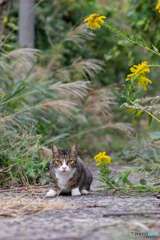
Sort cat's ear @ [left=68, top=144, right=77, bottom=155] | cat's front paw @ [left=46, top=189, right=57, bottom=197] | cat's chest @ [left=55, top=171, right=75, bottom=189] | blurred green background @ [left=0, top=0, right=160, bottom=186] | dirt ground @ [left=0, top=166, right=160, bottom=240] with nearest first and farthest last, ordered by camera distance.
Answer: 1. dirt ground @ [left=0, top=166, right=160, bottom=240]
2. cat's front paw @ [left=46, top=189, right=57, bottom=197]
3. cat's chest @ [left=55, top=171, right=75, bottom=189]
4. cat's ear @ [left=68, top=144, right=77, bottom=155]
5. blurred green background @ [left=0, top=0, right=160, bottom=186]

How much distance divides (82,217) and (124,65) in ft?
24.4

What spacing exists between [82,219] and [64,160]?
112cm

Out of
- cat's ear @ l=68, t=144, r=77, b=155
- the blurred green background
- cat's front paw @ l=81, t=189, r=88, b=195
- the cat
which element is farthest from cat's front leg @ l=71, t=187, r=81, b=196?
the blurred green background

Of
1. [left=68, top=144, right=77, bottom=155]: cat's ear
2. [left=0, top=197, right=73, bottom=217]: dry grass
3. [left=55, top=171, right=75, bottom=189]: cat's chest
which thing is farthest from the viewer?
[left=68, top=144, right=77, bottom=155]: cat's ear

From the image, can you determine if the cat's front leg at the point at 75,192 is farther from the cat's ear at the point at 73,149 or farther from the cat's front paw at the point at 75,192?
the cat's ear at the point at 73,149

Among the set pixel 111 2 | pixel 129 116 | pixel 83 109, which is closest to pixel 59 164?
pixel 83 109

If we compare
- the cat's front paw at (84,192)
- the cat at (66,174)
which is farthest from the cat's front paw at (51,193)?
the cat's front paw at (84,192)

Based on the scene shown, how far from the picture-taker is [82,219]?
202 cm

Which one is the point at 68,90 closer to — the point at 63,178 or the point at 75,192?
the point at 63,178

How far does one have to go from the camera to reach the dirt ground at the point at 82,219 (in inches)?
68.1

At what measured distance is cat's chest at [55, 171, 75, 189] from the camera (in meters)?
3.10

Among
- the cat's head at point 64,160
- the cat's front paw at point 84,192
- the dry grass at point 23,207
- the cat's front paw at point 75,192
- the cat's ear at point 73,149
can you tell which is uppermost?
the cat's ear at point 73,149

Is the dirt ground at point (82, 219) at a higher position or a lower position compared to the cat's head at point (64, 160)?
lower

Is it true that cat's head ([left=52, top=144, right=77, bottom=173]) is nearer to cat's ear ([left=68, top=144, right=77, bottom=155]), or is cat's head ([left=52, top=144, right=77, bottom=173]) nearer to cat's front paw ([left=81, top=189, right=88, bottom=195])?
cat's ear ([left=68, top=144, right=77, bottom=155])
